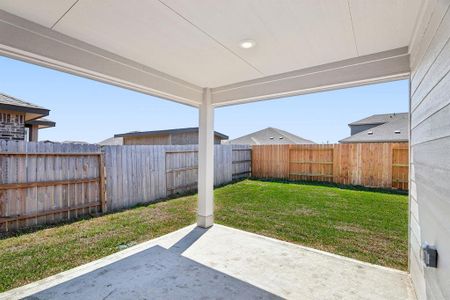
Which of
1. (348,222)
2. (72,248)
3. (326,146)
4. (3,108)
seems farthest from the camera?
(326,146)

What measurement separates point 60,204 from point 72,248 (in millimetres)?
1662

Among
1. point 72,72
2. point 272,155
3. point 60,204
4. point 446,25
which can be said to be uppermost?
point 72,72

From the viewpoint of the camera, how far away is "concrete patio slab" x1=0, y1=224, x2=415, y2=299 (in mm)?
2254

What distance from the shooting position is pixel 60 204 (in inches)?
178

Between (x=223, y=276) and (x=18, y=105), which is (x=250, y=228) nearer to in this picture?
(x=223, y=276)

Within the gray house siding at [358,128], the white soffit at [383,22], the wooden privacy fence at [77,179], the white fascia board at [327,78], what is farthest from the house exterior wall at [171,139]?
the gray house siding at [358,128]

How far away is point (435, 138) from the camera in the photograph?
1.39 meters

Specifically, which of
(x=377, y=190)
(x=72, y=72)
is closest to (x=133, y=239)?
(x=72, y=72)

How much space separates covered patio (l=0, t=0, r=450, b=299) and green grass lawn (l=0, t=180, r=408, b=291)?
0.42 metres

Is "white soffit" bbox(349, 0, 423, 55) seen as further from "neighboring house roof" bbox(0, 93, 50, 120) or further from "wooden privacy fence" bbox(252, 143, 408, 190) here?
"wooden privacy fence" bbox(252, 143, 408, 190)

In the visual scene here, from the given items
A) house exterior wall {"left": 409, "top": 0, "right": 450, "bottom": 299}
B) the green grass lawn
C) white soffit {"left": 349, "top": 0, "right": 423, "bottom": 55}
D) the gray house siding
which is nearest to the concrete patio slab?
the green grass lawn

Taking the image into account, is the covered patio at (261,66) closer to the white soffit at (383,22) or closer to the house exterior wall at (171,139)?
the white soffit at (383,22)

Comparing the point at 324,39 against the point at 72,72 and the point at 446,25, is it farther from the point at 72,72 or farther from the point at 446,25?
the point at 72,72

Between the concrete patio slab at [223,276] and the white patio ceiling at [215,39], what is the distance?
7.02 ft
